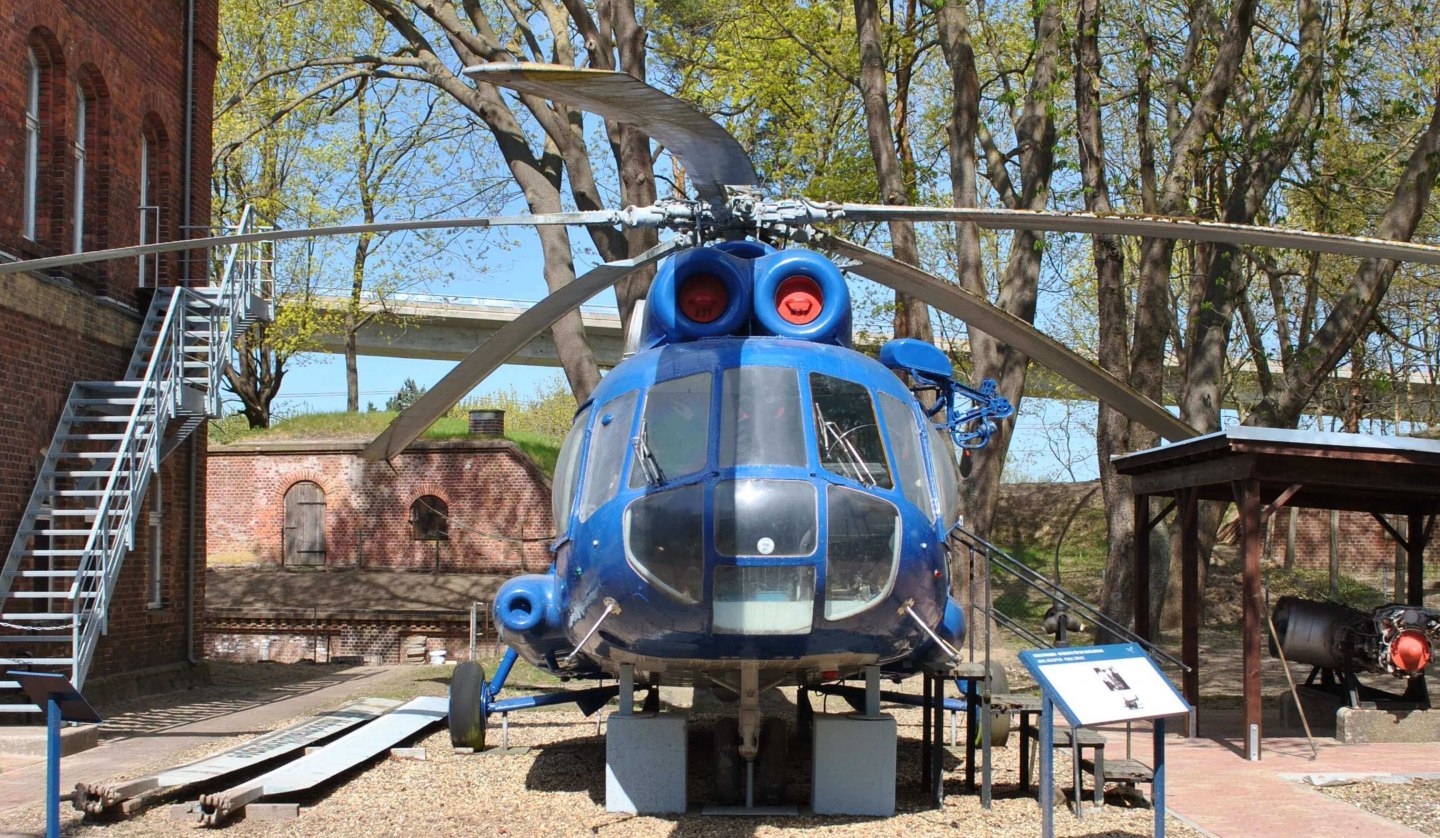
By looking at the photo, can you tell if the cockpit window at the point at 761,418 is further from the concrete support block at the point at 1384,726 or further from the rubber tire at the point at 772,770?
the concrete support block at the point at 1384,726

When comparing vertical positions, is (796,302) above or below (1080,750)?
above

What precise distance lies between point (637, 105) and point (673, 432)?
100.0 inches

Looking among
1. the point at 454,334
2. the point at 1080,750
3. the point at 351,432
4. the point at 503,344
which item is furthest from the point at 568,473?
the point at 454,334

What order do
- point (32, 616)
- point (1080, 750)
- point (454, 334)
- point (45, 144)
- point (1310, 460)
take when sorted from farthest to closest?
1. point (454, 334)
2. point (45, 144)
3. point (32, 616)
4. point (1310, 460)
5. point (1080, 750)

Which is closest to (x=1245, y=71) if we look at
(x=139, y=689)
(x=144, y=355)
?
(x=144, y=355)

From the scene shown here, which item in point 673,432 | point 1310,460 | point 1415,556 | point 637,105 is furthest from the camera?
point 1415,556

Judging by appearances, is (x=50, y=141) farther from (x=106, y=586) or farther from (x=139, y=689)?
(x=139, y=689)

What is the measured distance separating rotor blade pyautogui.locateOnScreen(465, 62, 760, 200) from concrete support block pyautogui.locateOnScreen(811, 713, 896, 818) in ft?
11.5

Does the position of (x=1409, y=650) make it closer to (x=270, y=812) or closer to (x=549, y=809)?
(x=549, y=809)

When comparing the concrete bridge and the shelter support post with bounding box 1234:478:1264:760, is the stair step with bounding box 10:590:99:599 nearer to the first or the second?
the shelter support post with bounding box 1234:478:1264:760

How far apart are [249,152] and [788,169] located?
16.6m

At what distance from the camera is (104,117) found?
50.1 ft

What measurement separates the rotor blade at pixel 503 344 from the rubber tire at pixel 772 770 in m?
2.92

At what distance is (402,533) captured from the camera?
103ft
